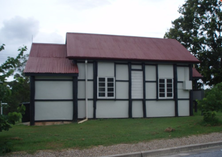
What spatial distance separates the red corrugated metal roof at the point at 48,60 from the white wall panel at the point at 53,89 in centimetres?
74

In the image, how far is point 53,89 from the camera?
14273 mm

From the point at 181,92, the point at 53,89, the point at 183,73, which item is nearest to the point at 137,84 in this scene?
the point at 181,92

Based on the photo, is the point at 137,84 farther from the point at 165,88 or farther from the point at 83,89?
the point at 83,89

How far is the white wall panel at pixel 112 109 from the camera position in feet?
49.6

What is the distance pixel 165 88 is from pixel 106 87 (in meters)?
4.02

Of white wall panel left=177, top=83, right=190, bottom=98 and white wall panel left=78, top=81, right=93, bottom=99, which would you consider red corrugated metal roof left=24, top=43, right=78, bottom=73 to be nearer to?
white wall panel left=78, top=81, right=93, bottom=99

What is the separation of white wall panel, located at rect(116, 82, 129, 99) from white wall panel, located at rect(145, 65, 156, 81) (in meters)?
1.54

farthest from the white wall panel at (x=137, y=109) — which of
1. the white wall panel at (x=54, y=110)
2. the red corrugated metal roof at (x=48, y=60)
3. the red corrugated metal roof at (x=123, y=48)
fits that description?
the red corrugated metal roof at (x=48, y=60)

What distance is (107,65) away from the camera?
50.5 feet

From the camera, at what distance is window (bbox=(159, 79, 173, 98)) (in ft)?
53.5

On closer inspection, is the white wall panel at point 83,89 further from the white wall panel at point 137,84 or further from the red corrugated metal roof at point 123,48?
the white wall panel at point 137,84

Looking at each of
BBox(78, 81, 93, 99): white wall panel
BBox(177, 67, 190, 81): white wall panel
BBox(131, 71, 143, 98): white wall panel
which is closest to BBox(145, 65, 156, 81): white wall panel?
BBox(131, 71, 143, 98): white wall panel

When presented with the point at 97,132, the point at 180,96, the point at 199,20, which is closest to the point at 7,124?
the point at 97,132

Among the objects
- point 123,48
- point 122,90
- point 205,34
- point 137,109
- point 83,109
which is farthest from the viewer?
point 205,34
